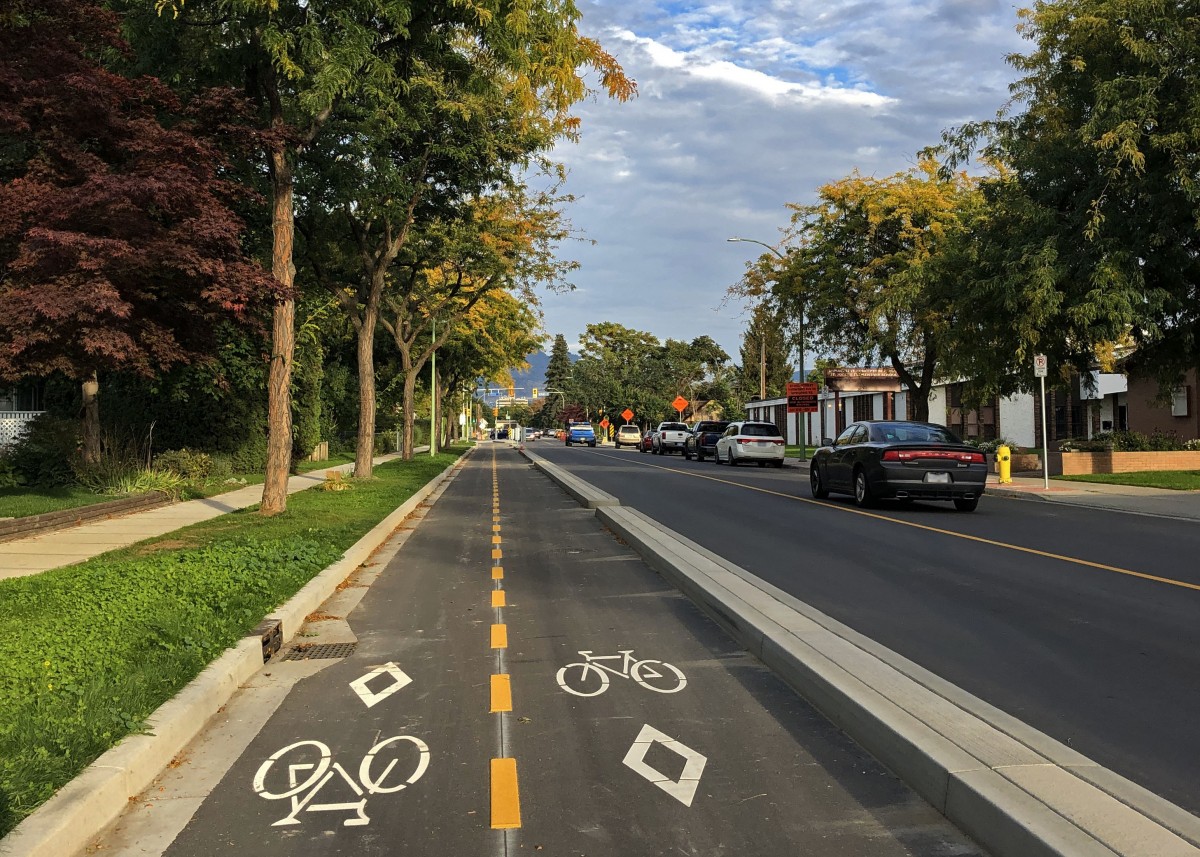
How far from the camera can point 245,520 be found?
14.4m

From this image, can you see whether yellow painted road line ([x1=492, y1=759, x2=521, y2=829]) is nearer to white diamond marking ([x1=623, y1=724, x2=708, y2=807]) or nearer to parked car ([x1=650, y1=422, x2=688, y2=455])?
white diamond marking ([x1=623, y1=724, x2=708, y2=807])

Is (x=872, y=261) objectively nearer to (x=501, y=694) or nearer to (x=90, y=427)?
(x=90, y=427)

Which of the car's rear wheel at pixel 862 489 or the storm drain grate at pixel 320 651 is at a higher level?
the car's rear wheel at pixel 862 489

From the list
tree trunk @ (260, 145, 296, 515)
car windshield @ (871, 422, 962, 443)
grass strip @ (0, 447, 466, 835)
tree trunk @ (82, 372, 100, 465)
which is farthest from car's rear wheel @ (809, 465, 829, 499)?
tree trunk @ (82, 372, 100, 465)

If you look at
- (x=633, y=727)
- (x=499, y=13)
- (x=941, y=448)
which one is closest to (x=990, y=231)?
(x=941, y=448)

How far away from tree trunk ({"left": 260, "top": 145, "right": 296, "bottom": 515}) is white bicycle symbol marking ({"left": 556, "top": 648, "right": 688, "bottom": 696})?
9753 mm

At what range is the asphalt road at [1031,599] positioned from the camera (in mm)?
5285

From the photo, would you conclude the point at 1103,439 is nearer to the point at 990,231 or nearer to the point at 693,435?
the point at 990,231

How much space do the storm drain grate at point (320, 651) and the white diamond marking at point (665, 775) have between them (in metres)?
2.85

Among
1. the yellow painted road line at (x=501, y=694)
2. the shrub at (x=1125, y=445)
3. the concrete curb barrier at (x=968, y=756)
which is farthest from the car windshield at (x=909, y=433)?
the yellow painted road line at (x=501, y=694)

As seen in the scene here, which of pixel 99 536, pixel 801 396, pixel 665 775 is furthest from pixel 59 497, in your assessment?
pixel 801 396

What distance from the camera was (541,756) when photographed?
4.84 meters

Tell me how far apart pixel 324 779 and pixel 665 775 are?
1.64 meters

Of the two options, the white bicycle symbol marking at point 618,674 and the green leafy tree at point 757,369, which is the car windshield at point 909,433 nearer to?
the white bicycle symbol marking at point 618,674
